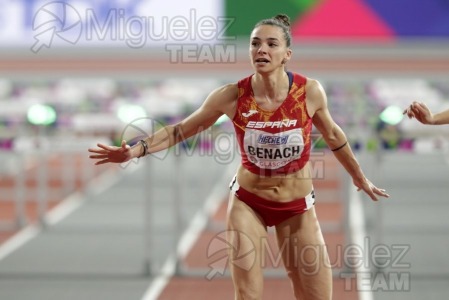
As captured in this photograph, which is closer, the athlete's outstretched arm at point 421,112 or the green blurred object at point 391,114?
the athlete's outstretched arm at point 421,112

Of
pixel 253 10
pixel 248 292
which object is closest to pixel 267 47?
pixel 248 292

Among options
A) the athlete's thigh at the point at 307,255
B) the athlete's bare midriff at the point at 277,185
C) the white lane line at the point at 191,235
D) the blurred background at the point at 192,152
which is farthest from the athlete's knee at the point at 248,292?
the white lane line at the point at 191,235

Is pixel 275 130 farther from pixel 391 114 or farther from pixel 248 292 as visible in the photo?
pixel 391 114

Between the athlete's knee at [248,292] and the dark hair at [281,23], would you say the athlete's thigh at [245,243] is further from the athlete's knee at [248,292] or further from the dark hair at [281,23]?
the dark hair at [281,23]

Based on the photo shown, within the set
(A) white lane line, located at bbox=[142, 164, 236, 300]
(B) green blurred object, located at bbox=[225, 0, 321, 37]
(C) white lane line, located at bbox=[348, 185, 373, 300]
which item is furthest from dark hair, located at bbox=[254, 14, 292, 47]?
(B) green blurred object, located at bbox=[225, 0, 321, 37]

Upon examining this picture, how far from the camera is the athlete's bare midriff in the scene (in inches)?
251

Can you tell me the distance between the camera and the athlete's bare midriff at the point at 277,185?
6.37m

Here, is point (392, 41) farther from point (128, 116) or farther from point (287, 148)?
A: point (287, 148)

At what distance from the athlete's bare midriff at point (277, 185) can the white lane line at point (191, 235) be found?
3618mm

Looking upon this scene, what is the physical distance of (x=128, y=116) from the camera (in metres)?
11.2

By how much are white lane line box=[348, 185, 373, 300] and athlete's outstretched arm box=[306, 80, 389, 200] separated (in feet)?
10.7

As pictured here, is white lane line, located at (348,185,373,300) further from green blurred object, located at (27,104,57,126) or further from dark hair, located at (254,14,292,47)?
dark hair, located at (254,14,292,47)

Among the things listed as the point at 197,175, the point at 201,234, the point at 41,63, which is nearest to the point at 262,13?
the point at 201,234

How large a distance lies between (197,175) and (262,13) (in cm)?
669
